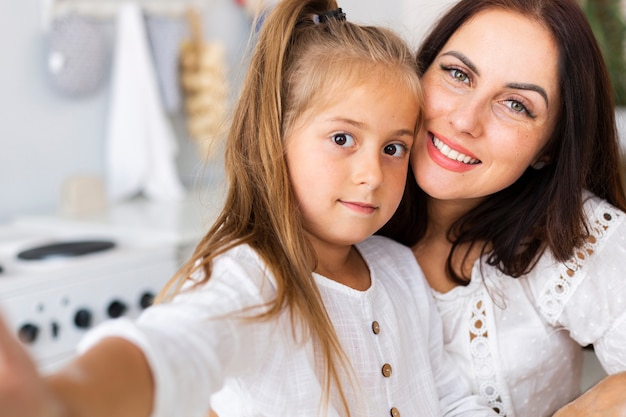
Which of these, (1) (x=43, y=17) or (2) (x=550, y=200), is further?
(1) (x=43, y=17)

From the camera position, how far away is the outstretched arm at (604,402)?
3.22 ft

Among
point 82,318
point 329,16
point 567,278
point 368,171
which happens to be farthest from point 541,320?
point 82,318

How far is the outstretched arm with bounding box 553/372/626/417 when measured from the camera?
0.98 m

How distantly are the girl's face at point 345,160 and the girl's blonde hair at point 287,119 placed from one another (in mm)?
13

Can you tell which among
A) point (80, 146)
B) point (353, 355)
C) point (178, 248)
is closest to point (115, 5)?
point (80, 146)

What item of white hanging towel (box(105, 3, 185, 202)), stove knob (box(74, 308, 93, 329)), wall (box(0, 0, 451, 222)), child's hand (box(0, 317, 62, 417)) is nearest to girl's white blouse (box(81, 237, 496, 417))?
child's hand (box(0, 317, 62, 417))

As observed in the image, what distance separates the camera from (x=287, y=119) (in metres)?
0.90

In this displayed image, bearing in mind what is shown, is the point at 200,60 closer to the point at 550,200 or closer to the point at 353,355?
the point at 550,200

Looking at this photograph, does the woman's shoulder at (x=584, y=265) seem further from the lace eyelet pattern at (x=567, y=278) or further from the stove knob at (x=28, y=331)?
the stove knob at (x=28, y=331)

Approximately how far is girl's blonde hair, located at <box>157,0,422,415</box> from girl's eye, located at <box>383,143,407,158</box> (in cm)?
6

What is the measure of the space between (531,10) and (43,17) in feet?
4.90

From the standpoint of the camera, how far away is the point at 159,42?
7.64 feet

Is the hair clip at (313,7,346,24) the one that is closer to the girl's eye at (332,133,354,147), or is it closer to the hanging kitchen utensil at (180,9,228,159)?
the girl's eye at (332,133,354,147)

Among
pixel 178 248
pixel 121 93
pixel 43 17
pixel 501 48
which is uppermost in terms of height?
pixel 501 48
